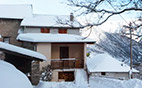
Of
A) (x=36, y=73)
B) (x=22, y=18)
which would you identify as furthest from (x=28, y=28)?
(x=36, y=73)

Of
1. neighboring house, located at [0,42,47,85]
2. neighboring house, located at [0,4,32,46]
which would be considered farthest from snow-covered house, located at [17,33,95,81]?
neighboring house, located at [0,42,47,85]

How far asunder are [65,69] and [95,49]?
3263cm

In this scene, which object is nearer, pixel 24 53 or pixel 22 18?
Result: pixel 24 53

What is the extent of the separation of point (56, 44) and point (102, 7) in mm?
10375

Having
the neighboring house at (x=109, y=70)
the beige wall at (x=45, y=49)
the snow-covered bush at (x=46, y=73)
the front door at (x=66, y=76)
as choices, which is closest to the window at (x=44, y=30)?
the beige wall at (x=45, y=49)

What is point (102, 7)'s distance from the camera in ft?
20.8

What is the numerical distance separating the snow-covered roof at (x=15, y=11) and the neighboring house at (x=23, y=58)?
12.4m

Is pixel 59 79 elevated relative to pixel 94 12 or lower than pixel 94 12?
lower

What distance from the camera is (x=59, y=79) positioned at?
14.7 m

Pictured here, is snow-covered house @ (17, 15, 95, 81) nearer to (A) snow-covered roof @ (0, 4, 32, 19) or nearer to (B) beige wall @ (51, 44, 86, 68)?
(B) beige wall @ (51, 44, 86, 68)

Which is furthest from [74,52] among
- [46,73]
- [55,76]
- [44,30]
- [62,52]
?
[46,73]

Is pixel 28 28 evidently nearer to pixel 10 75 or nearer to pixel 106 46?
pixel 10 75

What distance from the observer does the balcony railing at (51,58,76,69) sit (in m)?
14.7

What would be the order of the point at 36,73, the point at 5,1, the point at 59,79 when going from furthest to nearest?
1. the point at 5,1
2. the point at 59,79
3. the point at 36,73
